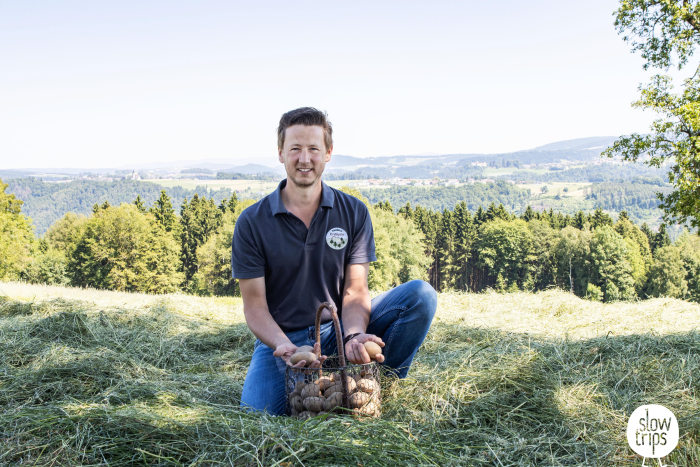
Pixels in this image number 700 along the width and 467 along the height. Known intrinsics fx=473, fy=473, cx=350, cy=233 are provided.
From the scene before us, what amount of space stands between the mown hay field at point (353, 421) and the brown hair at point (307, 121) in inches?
57.1

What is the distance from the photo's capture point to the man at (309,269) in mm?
2605

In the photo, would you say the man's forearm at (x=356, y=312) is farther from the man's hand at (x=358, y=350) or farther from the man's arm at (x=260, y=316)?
the man's arm at (x=260, y=316)

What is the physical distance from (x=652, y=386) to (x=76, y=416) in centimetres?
293

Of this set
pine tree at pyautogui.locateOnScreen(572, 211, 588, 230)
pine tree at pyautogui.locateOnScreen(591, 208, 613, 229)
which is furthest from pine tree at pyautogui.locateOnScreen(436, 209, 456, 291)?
pine tree at pyautogui.locateOnScreen(591, 208, 613, 229)

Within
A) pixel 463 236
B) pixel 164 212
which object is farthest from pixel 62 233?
pixel 463 236

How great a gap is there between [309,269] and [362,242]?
1.23ft

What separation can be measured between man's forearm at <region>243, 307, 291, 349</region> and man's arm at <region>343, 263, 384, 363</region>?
35 centimetres

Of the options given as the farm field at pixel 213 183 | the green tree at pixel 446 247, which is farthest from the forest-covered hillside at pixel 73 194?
the green tree at pixel 446 247

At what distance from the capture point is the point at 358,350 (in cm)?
222

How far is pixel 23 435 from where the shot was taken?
1878mm

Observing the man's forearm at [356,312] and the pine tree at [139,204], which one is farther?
the pine tree at [139,204]

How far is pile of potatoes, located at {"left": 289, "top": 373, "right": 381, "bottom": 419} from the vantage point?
2094 mm

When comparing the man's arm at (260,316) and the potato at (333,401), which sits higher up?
the man's arm at (260,316)

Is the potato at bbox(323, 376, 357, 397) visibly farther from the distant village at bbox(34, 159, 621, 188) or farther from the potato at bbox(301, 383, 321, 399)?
the distant village at bbox(34, 159, 621, 188)
